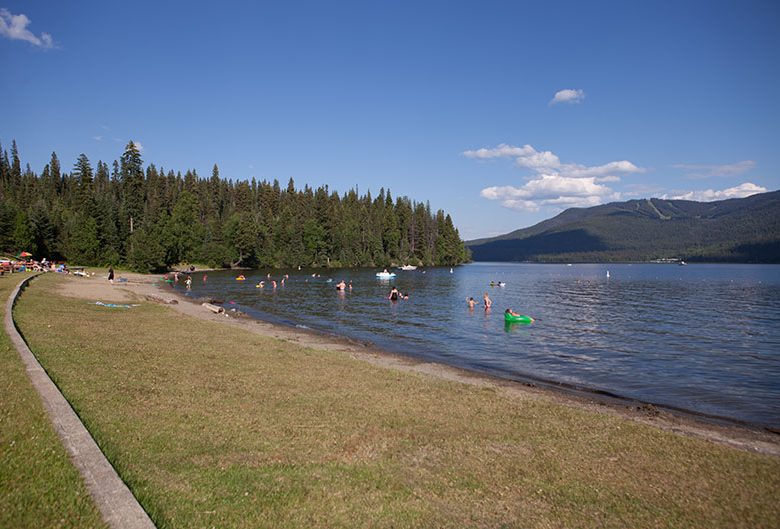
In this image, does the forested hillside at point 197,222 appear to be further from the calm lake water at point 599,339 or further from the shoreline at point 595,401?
the shoreline at point 595,401

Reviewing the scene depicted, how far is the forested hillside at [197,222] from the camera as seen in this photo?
98.6 metres

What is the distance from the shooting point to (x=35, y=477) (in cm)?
707

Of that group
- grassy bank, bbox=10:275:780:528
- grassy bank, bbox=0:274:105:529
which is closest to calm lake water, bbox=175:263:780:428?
grassy bank, bbox=10:275:780:528

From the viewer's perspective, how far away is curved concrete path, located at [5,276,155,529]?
617 centimetres

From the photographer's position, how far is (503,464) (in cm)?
1002

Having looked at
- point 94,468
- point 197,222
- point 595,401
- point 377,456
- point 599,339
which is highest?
point 197,222

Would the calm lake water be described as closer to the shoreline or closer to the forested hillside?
the shoreline

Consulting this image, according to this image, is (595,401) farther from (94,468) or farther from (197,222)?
(197,222)

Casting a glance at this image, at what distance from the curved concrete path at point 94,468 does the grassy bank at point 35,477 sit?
11cm

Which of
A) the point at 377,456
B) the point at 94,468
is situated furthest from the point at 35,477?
the point at 377,456

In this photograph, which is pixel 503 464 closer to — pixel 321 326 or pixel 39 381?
pixel 39 381

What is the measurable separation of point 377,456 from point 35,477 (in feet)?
18.8

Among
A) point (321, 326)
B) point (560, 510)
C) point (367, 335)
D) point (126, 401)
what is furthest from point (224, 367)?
point (321, 326)

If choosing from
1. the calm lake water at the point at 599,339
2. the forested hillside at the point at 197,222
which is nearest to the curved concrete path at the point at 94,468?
the calm lake water at the point at 599,339
